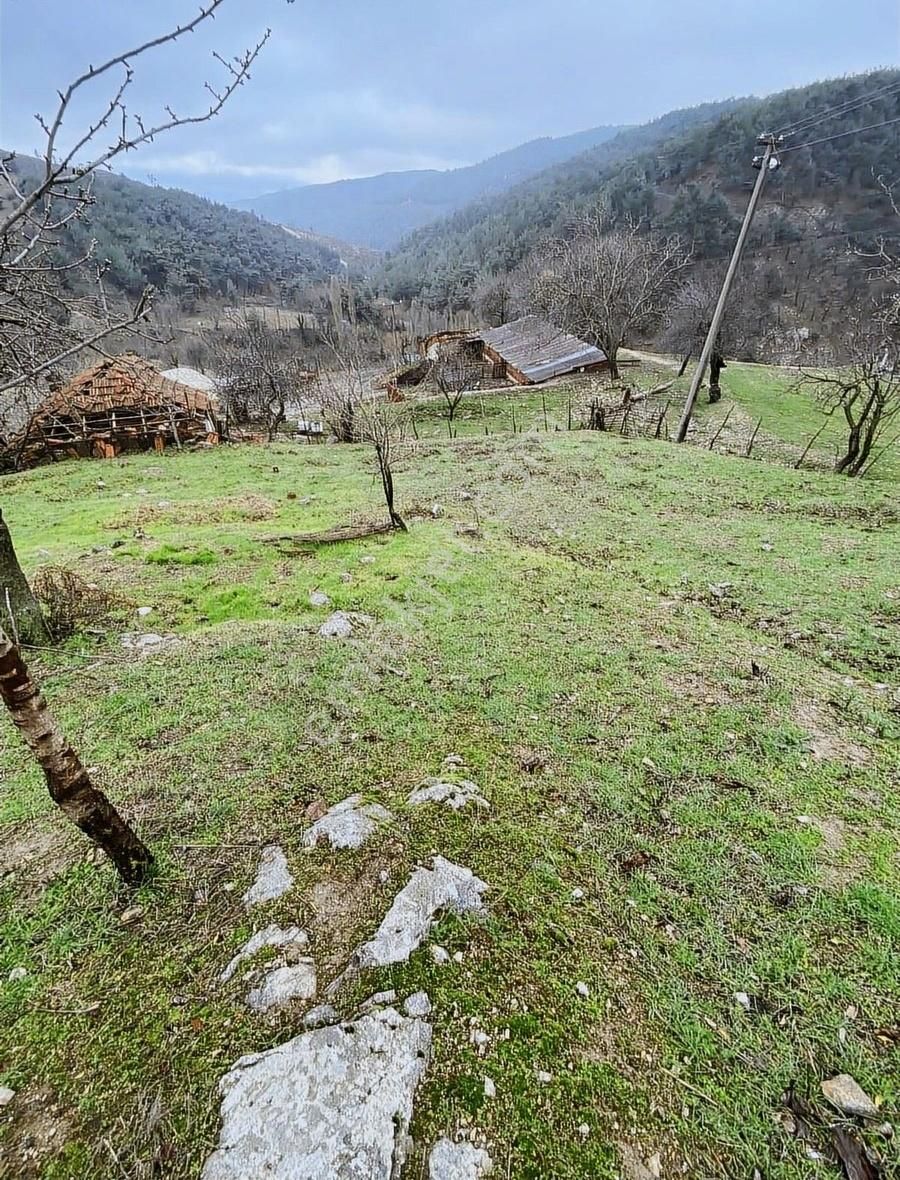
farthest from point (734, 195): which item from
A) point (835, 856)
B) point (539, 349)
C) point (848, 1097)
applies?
point (848, 1097)

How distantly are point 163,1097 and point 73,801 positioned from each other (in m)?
0.90

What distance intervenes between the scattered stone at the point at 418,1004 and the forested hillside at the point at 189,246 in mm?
49819

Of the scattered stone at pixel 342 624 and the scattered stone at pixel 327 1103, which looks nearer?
the scattered stone at pixel 327 1103

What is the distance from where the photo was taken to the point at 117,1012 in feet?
5.62

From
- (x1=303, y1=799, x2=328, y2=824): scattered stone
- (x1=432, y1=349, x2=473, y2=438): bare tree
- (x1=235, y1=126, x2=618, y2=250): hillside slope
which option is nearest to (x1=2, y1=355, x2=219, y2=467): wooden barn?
(x1=432, y1=349, x2=473, y2=438): bare tree

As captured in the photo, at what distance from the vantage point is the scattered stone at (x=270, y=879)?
208cm

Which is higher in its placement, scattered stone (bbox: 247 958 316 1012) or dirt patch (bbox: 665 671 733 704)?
scattered stone (bbox: 247 958 316 1012)

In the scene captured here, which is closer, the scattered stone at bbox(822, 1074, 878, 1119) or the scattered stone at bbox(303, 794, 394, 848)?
the scattered stone at bbox(822, 1074, 878, 1119)

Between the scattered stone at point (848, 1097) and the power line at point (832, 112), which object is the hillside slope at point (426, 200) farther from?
the scattered stone at point (848, 1097)

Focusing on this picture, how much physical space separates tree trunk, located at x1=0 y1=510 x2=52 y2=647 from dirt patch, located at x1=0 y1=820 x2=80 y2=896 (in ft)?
5.48

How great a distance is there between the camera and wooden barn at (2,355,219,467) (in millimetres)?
14562

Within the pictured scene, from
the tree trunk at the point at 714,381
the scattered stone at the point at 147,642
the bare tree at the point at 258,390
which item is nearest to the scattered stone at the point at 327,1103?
the scattered stone at the point at 147,642

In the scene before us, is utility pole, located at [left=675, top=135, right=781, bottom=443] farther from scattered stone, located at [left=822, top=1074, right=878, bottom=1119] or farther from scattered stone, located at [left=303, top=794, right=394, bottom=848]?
scattered stone, located at [left=822, top=1074, right=878, bottom=1119]

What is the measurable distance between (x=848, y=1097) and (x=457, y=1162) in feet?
4.03
